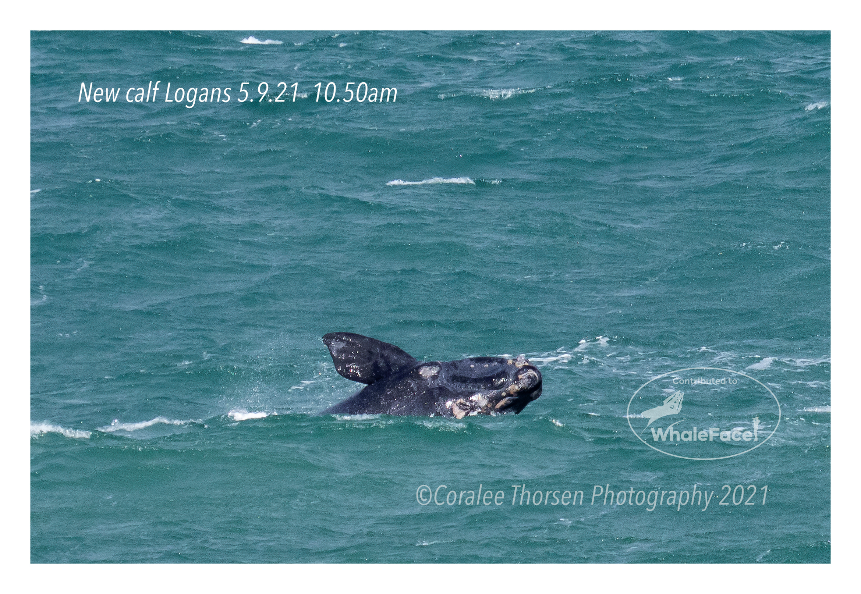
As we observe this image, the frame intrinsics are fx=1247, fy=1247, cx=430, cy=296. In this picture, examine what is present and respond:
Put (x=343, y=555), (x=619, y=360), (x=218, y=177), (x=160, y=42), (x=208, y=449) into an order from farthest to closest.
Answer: (x=160, y=42), (x=218, y=177), (x=619, y=360), (x=208, y=449), (x=343, y=555)

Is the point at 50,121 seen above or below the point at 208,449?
above

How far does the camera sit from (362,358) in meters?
41.2

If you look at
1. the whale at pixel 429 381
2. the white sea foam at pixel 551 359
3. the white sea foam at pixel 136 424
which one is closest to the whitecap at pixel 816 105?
the white sea foam at pixel 551 359

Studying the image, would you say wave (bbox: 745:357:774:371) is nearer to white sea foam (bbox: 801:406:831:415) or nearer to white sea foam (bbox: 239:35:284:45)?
white sea foam (bbox: 801:406:831:415)

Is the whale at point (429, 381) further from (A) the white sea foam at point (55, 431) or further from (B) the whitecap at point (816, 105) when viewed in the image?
(B) the whitecap at point (816, 105)

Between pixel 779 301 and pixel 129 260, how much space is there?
93.5 ft

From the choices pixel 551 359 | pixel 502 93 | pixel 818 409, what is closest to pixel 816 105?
pixel 502 93

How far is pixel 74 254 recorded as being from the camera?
2217 inches

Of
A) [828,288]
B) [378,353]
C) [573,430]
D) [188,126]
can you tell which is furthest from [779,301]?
[188,126]

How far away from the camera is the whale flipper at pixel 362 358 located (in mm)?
41062

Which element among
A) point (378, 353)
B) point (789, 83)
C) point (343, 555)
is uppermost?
point (789, 83)

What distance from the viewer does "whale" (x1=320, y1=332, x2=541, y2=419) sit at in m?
40.4

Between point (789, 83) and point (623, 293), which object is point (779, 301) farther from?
point (789, 83)

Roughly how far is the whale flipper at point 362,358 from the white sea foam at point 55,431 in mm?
9053
